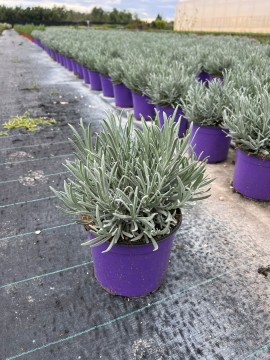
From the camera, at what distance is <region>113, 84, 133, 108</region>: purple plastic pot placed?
6.05m

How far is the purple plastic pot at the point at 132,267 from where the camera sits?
170 centimetres

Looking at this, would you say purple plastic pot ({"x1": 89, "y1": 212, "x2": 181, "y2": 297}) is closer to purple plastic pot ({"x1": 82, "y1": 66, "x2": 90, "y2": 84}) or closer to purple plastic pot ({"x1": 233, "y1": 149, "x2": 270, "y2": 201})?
purple plastic pot ({"x1": 233, "y1": 149, "x2": 270, "y2": 201})

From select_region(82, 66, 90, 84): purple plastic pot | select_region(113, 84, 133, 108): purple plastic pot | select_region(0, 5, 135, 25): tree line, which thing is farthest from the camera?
select_region(0, 5, 135, 25): tree line

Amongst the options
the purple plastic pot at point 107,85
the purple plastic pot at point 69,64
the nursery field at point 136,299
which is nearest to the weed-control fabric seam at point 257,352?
the nursery field at point 136,299

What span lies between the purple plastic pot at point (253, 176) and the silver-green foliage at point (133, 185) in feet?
3.68

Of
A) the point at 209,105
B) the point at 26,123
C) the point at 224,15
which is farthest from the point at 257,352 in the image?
the point at 224,15

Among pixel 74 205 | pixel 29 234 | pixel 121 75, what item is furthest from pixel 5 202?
pixel 121 75

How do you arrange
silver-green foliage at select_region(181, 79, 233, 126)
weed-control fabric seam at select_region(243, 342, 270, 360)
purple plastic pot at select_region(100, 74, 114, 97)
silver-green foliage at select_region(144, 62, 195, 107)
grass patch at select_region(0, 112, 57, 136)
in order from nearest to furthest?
1. weed-control fabric seam at select_region(243, 342, 270, 360)
2. silver-green foliage at select_region(181, 79, 233, 126)
3. silver-green foliage at select_region(144, 62, 195, 107)
4. grass patch at select_region(0, 112, 57, 136)
5. purple plastic pot at select_region(100, 74, 114, 97)

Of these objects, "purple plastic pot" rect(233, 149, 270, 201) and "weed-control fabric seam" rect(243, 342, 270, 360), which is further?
"purple plastic pot" rect(233, 149, 270, 201)

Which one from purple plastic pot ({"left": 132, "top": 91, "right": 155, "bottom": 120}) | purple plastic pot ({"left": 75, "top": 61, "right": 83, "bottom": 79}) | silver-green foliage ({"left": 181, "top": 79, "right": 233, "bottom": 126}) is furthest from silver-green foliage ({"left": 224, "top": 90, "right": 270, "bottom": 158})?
purple plastic pot ({"left": 75, "top": 61, "right": 83, "bottom": 79})

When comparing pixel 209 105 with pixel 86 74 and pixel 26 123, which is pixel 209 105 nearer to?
pixel 26 123

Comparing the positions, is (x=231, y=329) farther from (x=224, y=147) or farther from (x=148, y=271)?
(x=224, y=147)

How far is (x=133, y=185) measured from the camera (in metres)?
1.77

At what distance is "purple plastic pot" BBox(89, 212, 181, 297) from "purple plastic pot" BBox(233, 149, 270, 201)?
1.34m
